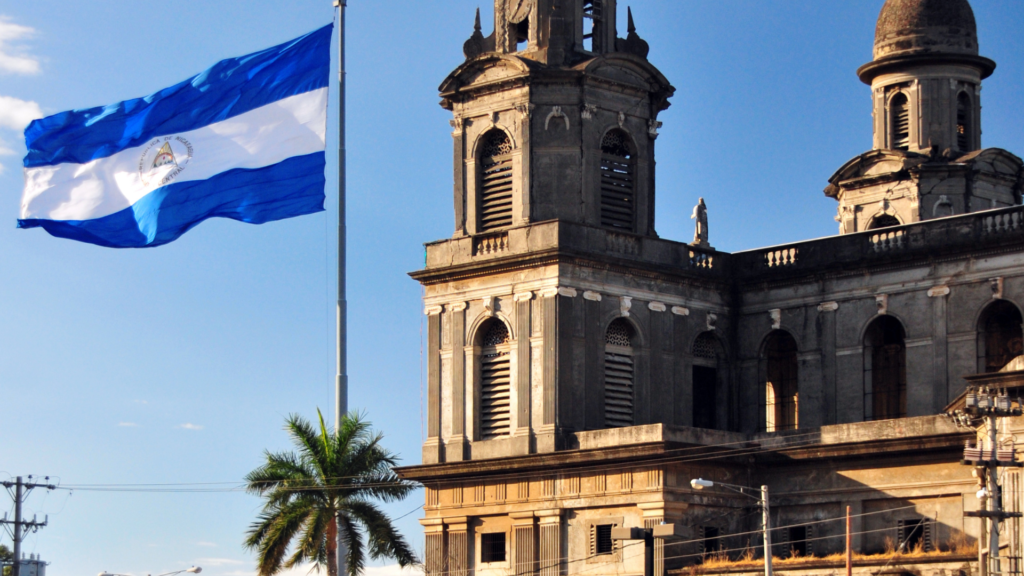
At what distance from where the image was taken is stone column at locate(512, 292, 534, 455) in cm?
5803

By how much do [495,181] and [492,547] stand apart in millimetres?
10894

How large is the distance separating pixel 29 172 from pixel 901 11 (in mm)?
32668

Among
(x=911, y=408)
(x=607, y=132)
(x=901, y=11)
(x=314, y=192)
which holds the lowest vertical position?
(x=911, y=408)

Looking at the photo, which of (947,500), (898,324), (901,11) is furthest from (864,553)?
(901,11)

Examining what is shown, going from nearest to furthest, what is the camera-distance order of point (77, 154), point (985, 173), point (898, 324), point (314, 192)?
point (314, 192)
point (77, 154)
point (898, 324)
point (985, 173)

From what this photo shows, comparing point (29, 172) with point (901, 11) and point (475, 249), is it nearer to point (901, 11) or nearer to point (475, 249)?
point (475, 249)

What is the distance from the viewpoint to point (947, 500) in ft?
176

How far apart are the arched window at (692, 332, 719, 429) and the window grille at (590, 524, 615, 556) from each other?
6398mm

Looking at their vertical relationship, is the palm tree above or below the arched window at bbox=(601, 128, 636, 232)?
below

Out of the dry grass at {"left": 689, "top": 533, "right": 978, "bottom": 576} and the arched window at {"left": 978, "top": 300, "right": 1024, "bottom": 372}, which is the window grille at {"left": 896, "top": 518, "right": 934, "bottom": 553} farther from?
the arched window at {"left": 978, "top": 300, "right": 1024, "bottom": 372}

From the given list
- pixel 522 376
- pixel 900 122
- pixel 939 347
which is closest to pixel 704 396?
pixel 522 376

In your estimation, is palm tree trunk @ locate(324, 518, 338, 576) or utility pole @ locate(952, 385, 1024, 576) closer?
utility pole @ locate(952, 385, 1024, 576)

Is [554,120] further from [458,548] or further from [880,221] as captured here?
[880,221]

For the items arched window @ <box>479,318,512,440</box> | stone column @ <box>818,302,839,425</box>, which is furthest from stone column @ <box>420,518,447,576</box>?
stone column @ <box>818,302,839,425</box>
